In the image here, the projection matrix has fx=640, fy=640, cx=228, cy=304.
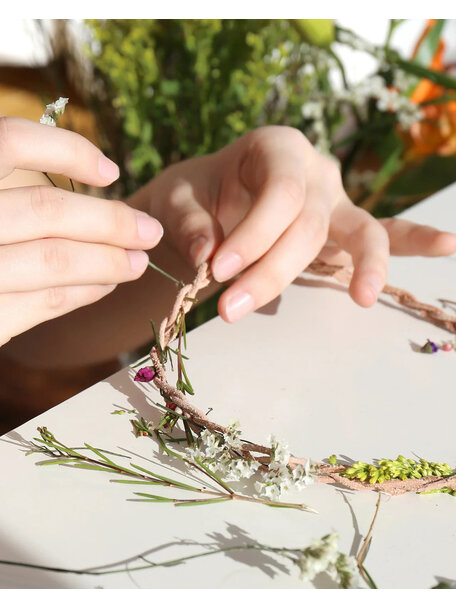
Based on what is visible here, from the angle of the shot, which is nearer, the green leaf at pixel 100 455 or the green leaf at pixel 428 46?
the green leaf at pixel 100 455

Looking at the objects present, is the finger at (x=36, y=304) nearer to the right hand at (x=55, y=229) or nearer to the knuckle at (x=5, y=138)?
the right hand at (x=55, y=229)

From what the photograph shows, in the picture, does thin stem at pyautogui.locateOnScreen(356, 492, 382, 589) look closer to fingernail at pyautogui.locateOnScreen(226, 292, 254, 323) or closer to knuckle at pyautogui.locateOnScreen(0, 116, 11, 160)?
fingernail at pyautogui.locateOnScreen(226, 292, 254, 323)

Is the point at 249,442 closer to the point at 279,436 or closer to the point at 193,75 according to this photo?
the point at 279,436

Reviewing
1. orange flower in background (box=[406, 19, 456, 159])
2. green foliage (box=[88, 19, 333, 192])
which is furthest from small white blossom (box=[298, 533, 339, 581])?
orange flower in background (box=[406, 19, 456, 159])

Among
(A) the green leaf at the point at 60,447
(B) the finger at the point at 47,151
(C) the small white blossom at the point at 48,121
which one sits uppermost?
(C) the small white blossom at the point at 48,121

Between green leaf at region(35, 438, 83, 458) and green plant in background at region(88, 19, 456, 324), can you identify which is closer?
green leaf at region(35, 438, 83, 458)

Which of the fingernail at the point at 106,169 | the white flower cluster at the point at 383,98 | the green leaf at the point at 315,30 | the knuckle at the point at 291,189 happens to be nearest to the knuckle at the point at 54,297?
the fingernail at the point at 106,169
